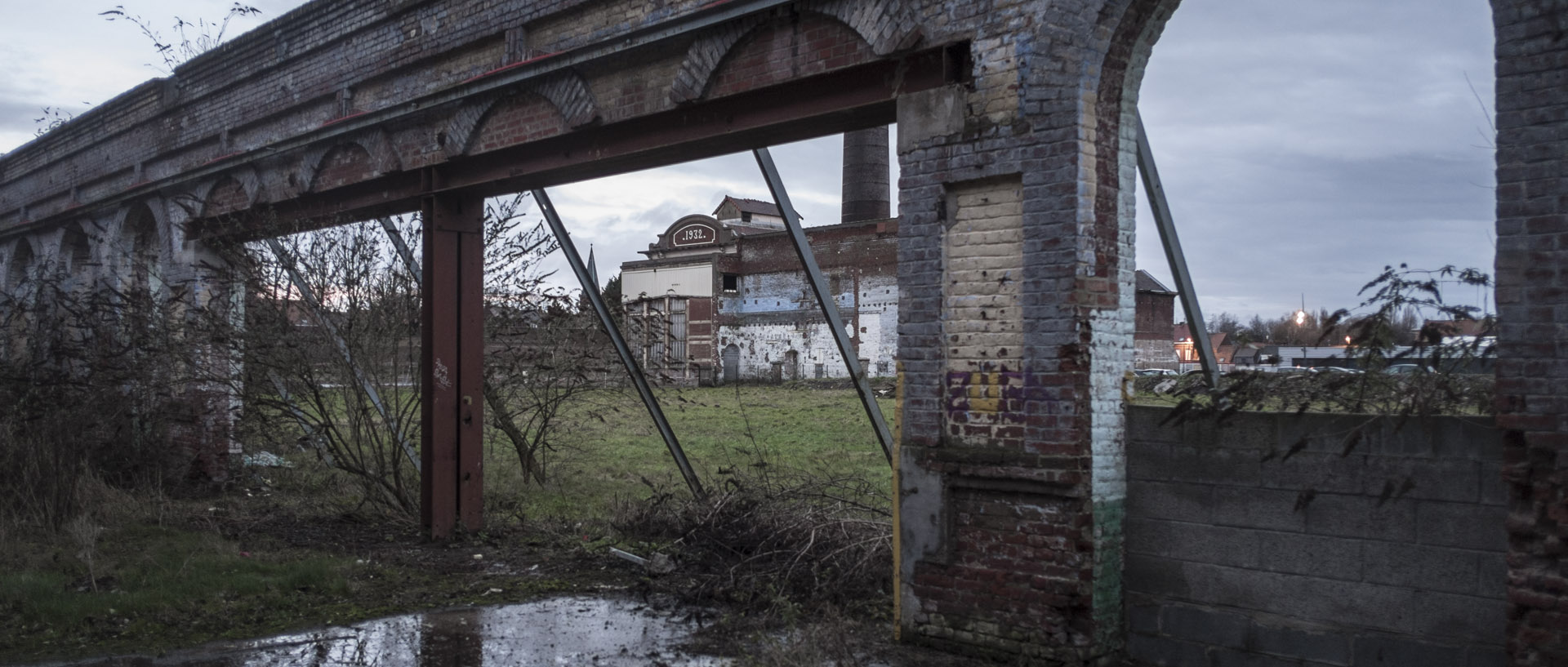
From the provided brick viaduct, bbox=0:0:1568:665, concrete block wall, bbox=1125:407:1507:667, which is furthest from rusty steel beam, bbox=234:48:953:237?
concrete block wall, bbox=1125:407:1507:667

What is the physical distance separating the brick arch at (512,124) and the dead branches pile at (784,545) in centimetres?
309

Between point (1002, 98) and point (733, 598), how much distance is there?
3.55 meters

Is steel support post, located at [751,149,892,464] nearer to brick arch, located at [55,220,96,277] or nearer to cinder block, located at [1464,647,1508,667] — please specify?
cinder block, located at [1464,647,1508,667]

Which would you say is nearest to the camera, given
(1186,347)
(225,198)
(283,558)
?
(283,558)

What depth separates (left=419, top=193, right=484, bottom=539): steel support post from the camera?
915cm

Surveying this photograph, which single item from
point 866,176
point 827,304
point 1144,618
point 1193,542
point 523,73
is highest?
point 866,176

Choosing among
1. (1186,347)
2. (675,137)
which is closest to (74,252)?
(675,137)

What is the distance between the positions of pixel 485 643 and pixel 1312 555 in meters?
4.35

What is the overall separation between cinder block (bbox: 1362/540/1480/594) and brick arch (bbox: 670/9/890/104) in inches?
140

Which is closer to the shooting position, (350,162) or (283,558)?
(283,558)

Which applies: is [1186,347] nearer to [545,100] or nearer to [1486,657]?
[545,100]

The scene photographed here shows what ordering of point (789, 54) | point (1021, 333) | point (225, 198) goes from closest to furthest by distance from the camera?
point (1021, 333) → point (789, 54) → point (225, 198)

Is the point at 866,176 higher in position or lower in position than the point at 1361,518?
higher

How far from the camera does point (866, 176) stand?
2922 centimetres
